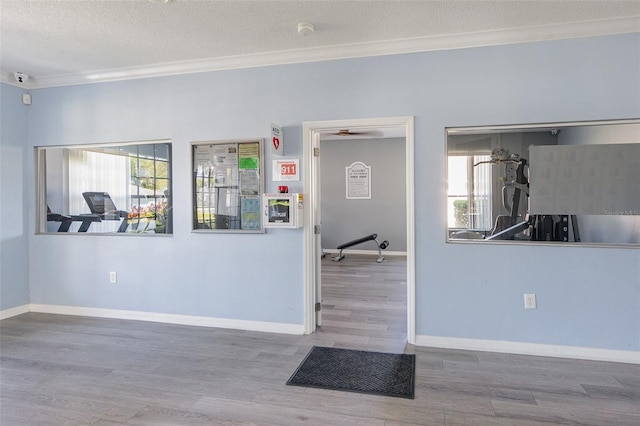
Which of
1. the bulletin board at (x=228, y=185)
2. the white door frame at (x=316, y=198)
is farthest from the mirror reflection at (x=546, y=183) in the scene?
the bulletin board at (x=228, y=185)

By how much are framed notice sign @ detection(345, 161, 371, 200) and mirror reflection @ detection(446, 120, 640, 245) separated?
4889mm

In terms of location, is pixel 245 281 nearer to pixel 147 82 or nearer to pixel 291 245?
pixel 291 245

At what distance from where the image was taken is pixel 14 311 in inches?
156

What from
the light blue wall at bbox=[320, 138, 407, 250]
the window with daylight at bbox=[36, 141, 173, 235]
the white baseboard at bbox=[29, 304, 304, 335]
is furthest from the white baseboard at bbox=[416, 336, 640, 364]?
the light blue wall at bbox=[320, 138, 407, 250]

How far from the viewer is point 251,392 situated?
234 centimetres

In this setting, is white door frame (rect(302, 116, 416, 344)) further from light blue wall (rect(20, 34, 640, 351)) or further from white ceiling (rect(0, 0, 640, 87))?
white ceiling (rect(0, 0, 640, 87))

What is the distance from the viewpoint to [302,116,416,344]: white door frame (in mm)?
3088

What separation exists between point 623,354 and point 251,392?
2862mm

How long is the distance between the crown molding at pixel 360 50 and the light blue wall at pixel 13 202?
33 centimetres

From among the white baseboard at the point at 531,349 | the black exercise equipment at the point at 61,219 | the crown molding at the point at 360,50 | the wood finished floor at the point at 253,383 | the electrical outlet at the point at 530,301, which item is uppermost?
the crown molding at the point at 360,50

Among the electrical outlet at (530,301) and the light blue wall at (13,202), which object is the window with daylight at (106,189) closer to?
the light blue wall at (13,202)

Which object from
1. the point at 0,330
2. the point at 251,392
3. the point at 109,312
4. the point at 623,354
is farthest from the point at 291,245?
the point at 0,330

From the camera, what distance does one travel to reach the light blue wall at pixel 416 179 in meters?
A: 2.78

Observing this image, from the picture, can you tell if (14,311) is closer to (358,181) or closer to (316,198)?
(316,198)
